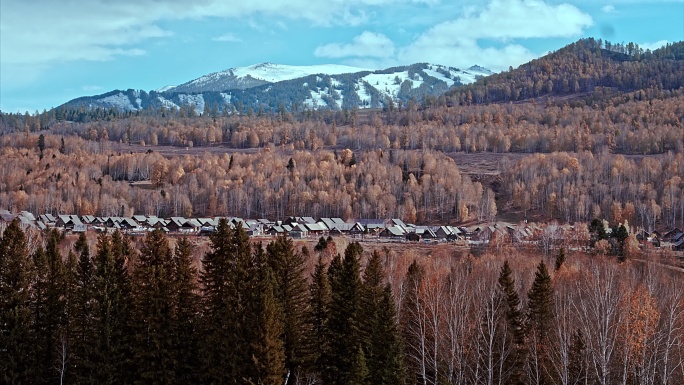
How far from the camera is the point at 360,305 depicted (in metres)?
39.8

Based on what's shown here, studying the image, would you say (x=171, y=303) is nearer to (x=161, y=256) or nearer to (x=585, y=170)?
(x=161, y=256)

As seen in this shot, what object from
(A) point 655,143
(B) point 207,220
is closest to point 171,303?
(B) point 207,220

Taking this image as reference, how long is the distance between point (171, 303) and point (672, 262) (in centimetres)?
6795

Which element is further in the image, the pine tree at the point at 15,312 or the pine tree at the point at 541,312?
the pine tree at the point at 541,312

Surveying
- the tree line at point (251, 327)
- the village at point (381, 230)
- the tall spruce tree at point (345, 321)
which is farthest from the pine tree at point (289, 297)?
the village at point (381, 230)

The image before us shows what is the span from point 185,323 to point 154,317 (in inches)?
79.7

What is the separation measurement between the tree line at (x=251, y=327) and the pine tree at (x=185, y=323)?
3.0 inches

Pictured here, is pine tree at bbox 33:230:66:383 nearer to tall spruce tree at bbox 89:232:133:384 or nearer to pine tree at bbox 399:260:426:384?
tall spruce tree at bbox 89:232:133:384

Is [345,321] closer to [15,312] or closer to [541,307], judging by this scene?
[541,307]

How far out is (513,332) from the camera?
141ft

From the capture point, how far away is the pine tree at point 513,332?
41125 mm

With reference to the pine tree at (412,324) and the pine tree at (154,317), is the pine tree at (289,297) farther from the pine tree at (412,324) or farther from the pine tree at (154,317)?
the pine tree at (412,324)

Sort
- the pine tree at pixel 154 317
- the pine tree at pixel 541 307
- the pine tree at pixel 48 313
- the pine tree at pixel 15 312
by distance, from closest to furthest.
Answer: the pine tree at pixel 154 317, the pine tree at pixel 15 312, the pine tree at pixel 48 313, the pine tree at pixel 541 307

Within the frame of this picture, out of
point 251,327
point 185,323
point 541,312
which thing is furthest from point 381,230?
point 251,327
